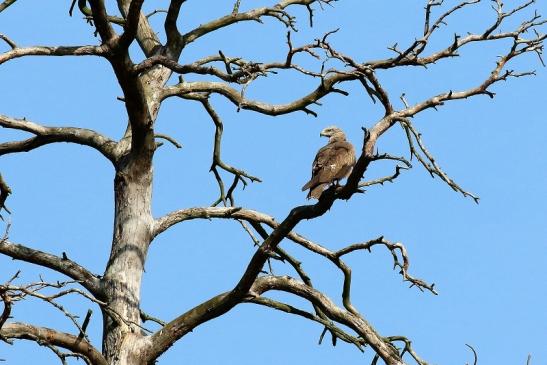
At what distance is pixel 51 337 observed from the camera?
973 cm

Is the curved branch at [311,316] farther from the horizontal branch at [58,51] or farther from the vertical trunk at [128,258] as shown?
the horizontal branch at [58,51]

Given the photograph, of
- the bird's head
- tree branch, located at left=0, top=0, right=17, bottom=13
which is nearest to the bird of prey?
the bird's head

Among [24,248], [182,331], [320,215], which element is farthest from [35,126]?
[320,215]

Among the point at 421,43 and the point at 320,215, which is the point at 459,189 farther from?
the point at 320,215

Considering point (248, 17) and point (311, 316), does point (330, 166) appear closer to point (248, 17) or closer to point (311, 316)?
point (311, 316)

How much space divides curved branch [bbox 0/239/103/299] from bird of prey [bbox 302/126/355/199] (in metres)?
2.39

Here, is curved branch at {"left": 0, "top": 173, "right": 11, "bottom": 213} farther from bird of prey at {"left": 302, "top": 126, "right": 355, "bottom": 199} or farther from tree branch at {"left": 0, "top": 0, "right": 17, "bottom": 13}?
bird of prey at {"left": 302, "top": 126, "right": 355, "bottom": 199}

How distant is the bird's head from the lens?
13030mm

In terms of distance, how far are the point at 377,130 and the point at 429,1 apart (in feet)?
6.58

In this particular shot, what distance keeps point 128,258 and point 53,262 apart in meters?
0.74

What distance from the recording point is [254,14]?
513 inches

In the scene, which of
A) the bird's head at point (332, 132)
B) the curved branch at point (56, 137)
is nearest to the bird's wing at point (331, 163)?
the bird's head at point (332, 132)

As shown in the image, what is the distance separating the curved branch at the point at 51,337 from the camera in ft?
31.4

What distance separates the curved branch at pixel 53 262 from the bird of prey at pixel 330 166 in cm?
239
